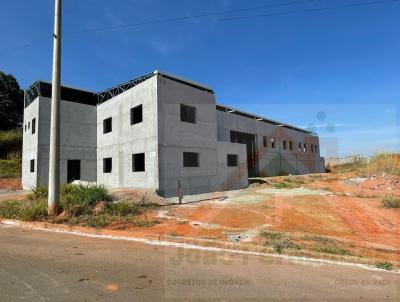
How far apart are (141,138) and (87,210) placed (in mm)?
7442

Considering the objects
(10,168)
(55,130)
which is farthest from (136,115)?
(10,168)

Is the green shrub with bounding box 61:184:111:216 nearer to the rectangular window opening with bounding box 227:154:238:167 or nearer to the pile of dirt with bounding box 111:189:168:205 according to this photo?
the pile of dirt with bounding box 111:189:168:205

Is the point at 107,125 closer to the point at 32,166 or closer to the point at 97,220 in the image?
the point at 32,166

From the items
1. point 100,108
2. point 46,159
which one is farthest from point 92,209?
point 100,108

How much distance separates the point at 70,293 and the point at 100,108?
20.2 metres

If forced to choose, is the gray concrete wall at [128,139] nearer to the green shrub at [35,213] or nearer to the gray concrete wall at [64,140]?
the gray concrete wall at [64,140]

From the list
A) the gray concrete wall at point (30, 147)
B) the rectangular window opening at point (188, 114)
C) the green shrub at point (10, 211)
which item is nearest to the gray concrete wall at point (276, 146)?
the rectangular window opening at point (188, 114)

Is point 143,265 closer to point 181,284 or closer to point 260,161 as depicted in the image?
point 181,284

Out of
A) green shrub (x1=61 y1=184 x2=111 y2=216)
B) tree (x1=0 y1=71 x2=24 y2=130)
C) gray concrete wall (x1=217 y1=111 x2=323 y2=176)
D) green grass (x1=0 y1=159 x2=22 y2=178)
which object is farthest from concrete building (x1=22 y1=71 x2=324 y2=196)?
tree (x1=0 y1=71 x2=24 y2=130)

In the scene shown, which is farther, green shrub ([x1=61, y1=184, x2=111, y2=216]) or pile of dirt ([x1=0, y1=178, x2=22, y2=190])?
pile of dirt ([x1=0, y1=178, x2=22, y2=190])

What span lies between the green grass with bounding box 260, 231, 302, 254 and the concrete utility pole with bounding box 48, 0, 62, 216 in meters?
6.94

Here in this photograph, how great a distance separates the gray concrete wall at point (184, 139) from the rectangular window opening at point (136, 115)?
2.57 meters

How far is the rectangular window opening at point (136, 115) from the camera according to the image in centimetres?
1900

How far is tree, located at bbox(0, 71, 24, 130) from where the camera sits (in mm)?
42803
